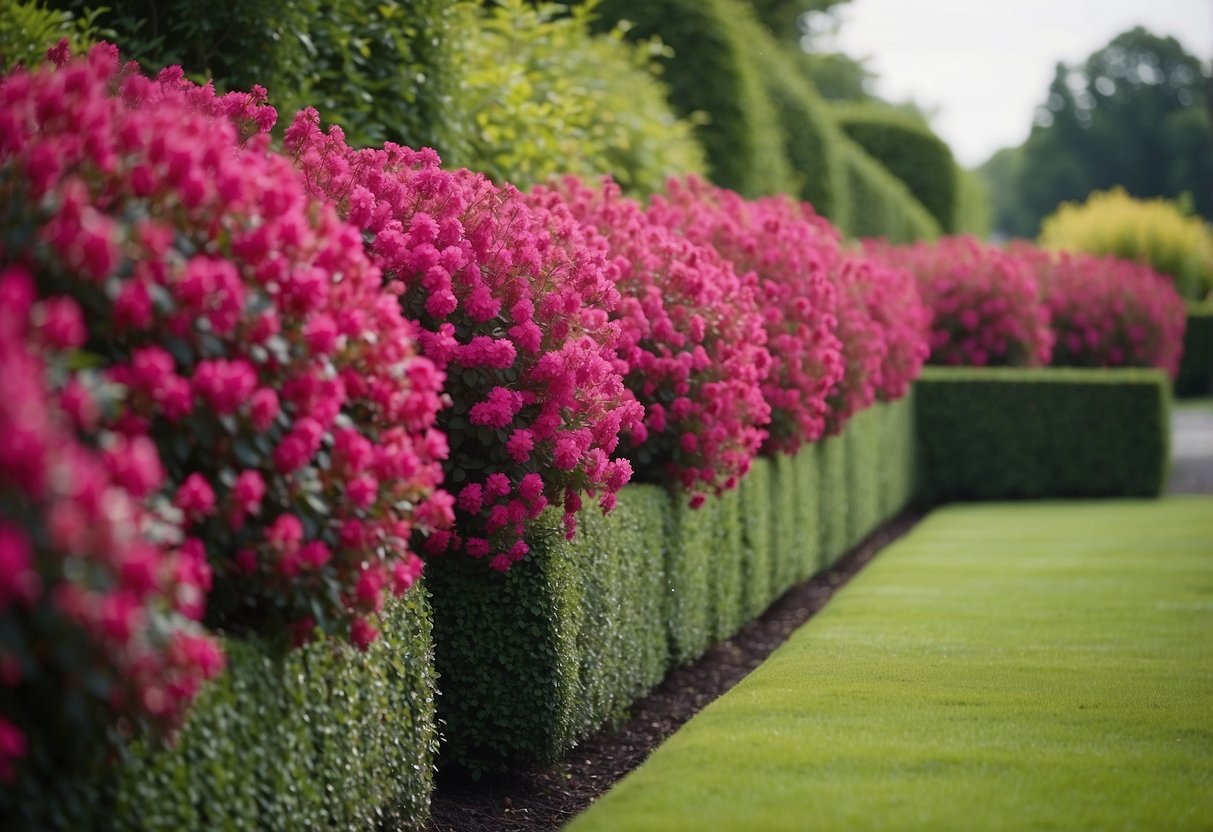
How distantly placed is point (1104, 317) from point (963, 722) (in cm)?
1671

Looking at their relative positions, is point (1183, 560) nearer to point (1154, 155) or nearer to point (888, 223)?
point (888, 223)

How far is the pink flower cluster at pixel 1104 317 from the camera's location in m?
20.8

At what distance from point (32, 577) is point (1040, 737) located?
3.84 metres

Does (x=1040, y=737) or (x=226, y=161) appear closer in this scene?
(x=226, y=161)

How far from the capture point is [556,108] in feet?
30.1

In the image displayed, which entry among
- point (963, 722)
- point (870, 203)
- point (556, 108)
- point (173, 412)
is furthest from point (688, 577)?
point (870, 203)

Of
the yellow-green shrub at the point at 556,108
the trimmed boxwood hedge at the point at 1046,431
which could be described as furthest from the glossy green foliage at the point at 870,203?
the yellow-green shrub at the point at 556,108

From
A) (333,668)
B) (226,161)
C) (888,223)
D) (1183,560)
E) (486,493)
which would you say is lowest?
(1183,560)

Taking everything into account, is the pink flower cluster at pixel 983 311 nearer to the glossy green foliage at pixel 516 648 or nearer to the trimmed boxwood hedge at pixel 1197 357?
the glossy green foliage at pixel 516 648

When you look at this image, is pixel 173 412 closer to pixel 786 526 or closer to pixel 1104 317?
pixel 786 526

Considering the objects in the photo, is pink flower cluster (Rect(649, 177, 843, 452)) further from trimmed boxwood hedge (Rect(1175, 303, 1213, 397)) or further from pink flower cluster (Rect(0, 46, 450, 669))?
trimmed boxwood hedge (Rect(1175, 303, 1213, 397))

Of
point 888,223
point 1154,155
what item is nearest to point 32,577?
point 888,223

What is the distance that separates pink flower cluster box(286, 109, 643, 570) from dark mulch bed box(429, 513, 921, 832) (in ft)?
3.12

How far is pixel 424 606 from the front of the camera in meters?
4.86
